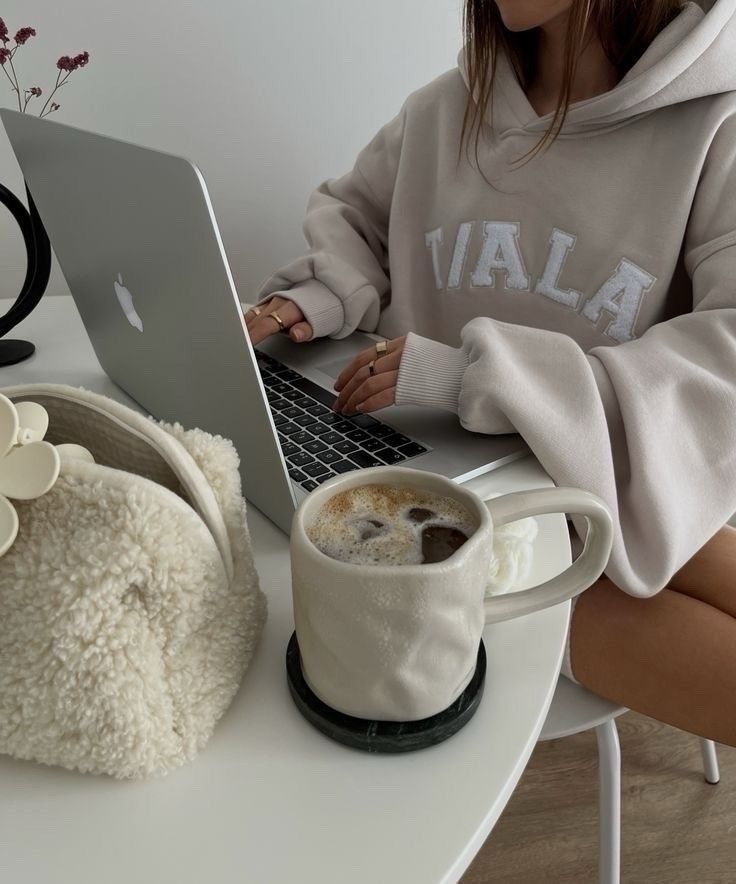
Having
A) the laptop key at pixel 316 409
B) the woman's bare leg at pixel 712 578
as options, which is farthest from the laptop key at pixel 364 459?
the woman's bare leg at pixel 712 578

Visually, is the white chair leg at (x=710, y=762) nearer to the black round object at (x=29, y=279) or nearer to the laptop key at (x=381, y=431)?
the laptop key at (x=381, y=431)

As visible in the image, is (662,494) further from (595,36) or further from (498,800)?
(595,36)

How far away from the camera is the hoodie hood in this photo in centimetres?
82

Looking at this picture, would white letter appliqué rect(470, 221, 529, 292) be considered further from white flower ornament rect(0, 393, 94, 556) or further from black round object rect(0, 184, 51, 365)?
A: white flower ornament rect(0, 393, 94, 556)

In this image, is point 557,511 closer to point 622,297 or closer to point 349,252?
point 622,297

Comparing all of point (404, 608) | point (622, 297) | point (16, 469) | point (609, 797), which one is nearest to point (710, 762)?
point (609, 797)

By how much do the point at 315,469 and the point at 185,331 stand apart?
180mm

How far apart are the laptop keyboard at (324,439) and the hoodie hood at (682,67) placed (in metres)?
0.48

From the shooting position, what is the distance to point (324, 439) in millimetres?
703

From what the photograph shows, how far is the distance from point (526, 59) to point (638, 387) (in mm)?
631

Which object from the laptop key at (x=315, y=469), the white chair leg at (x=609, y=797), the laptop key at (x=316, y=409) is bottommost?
the white chair leg at (x=609, y=797)

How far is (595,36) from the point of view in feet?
→ 3.08

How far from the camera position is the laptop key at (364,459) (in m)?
0.65

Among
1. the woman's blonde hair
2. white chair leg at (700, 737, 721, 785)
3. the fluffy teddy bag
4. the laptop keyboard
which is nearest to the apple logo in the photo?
the laptop keyboard
